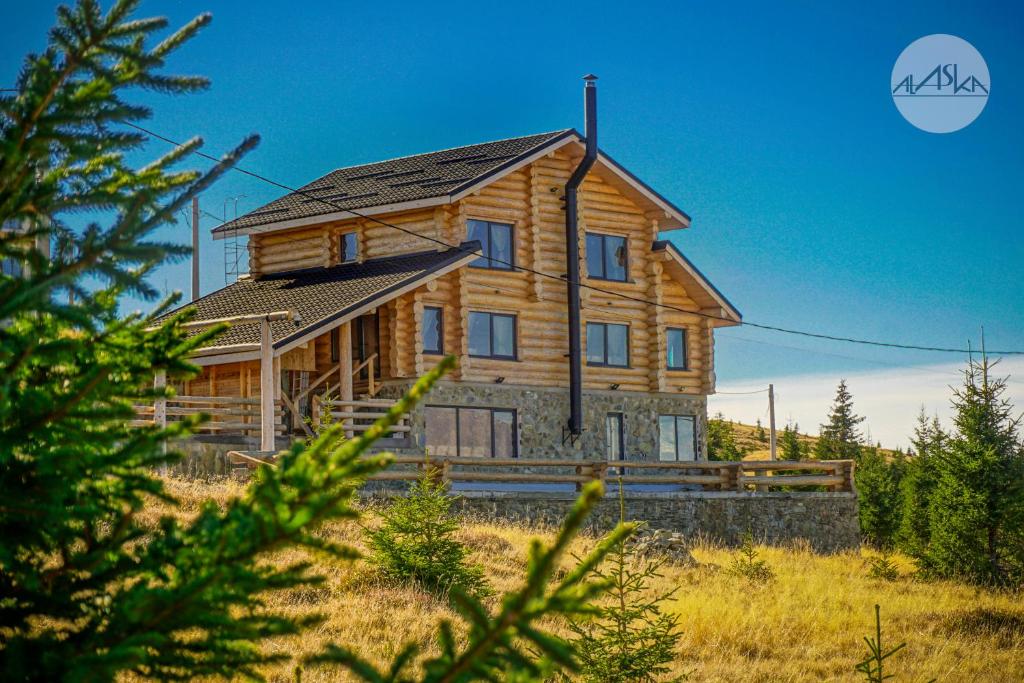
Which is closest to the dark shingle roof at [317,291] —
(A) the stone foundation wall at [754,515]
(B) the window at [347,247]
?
(B) the window at [347,247]

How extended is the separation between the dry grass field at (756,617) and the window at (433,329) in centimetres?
858

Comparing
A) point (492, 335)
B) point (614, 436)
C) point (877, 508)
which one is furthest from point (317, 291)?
point (877, 508)

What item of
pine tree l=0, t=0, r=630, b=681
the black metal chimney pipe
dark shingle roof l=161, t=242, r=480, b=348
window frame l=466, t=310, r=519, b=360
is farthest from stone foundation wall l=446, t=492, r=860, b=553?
pine tree l=0, t=0, r=630, b=681

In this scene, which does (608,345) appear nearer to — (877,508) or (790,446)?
(877,508)

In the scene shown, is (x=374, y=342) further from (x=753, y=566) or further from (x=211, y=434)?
(x=753, y=566)

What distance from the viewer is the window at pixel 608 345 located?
107ft

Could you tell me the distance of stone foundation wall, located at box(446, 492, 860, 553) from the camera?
26828 mm

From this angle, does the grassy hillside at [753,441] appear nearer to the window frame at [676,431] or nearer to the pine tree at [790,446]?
the pine tree at [790,446]

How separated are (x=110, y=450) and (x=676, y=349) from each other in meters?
31.4

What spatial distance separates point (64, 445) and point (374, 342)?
26221mm

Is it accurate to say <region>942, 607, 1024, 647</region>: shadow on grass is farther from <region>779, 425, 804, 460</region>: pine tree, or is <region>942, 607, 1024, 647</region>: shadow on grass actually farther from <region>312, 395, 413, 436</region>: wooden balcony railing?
<region>779, 425, 804, 460</region>: pine tree

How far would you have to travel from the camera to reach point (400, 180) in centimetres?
3275

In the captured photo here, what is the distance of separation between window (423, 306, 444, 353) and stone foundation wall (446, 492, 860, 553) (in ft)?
21.0

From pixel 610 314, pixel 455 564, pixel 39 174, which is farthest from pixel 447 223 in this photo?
pixel 39 174
